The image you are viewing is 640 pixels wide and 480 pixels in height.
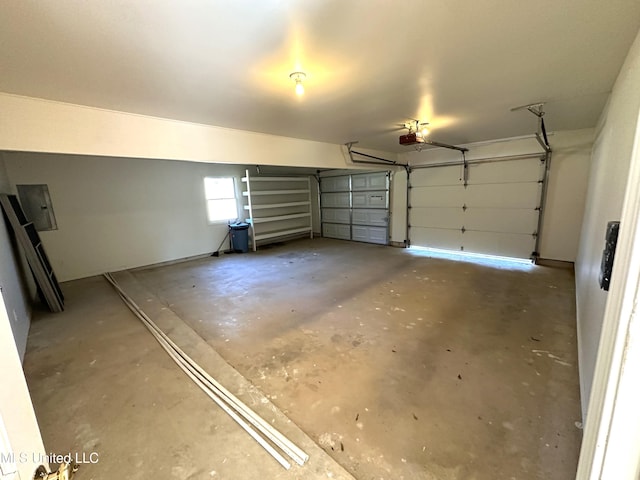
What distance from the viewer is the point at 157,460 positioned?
1.50 meters

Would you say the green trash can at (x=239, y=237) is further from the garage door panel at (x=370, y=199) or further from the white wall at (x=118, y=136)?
the garage door panel at (x=370, y=199)

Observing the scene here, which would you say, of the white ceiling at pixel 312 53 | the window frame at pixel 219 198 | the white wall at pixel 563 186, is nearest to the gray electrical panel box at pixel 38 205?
the window frame at pixel 219 198

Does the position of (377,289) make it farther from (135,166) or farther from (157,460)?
(135,166)

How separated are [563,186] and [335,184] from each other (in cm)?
519

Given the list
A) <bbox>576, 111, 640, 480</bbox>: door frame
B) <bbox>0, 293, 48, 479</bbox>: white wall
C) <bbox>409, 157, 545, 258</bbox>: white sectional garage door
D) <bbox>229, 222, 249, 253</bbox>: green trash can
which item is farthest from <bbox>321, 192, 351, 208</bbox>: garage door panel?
<bbox>0, 293, 48, 479</bbox>: white wall

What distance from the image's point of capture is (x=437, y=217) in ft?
20.5

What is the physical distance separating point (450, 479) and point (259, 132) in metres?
4.09

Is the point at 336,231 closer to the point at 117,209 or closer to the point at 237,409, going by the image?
the point at 117,209

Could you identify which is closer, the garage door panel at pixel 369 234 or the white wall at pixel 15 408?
the white wall at pixel 15 408

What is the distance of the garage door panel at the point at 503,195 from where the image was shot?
4.98 metres

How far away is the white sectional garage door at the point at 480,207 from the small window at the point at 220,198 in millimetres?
4515

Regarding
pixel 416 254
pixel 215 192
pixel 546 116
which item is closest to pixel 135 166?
pixel 215 192

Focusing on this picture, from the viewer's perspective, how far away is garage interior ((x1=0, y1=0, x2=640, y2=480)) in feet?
4.66

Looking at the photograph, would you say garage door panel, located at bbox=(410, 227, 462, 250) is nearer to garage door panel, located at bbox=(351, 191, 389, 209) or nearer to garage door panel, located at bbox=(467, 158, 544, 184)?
garage door panel, located at bbox=(351, 191, 389, 209)
